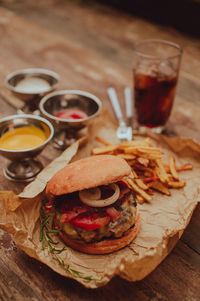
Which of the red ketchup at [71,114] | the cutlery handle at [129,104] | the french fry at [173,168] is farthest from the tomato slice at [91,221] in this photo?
the cutlery handle at [129,104]

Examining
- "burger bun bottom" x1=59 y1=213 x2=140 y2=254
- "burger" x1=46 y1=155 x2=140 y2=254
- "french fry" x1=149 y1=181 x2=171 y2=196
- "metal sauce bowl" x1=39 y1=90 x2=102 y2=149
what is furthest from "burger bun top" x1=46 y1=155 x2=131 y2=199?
"metal sauce bowl" x1=39 y1=90 x2=102 y2=149

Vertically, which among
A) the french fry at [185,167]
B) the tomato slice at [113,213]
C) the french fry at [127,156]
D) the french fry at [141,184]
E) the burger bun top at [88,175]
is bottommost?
the french fry at [185,167]

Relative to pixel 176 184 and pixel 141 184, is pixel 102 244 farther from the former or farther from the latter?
pixel 176 184

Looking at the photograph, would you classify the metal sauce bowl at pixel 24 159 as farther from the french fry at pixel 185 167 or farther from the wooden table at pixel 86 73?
the french fry at pixel 185 167

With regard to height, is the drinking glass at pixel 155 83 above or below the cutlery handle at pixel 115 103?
above

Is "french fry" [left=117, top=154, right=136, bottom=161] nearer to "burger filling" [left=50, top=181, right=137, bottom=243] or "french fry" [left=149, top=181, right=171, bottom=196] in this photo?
"french fry" [left=149, top=181, right=171, bottom=196]

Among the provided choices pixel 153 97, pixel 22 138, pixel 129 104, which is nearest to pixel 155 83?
pixel 153 97
